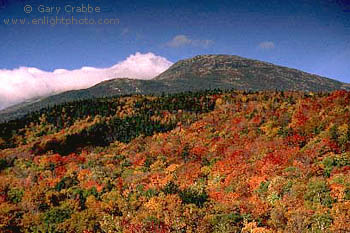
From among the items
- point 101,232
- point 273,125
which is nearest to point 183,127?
point 273,125

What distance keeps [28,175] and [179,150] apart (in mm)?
68656

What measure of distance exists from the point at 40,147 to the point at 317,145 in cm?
15924

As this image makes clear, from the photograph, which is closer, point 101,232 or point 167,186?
point 101,232

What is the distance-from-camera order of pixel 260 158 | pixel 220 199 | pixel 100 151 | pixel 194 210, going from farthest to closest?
pixel 100 151 → pixel 260 158 → pixel 220 199 → pixel 194 210

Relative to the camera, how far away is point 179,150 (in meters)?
137

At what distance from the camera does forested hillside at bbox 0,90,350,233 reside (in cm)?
5484

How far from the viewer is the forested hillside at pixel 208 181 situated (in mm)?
54844

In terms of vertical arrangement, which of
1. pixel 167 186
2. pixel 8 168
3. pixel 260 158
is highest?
pixel 260 158

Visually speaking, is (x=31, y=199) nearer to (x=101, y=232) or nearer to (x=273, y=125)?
(x=101, y=232)

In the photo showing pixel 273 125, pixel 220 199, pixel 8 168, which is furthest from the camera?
pixel 8 168

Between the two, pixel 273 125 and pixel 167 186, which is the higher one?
pixel 273 125

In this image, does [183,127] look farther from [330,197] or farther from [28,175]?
[330,197]

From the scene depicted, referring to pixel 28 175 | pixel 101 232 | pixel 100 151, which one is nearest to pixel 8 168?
pixel 28 175

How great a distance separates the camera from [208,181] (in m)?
90.2
